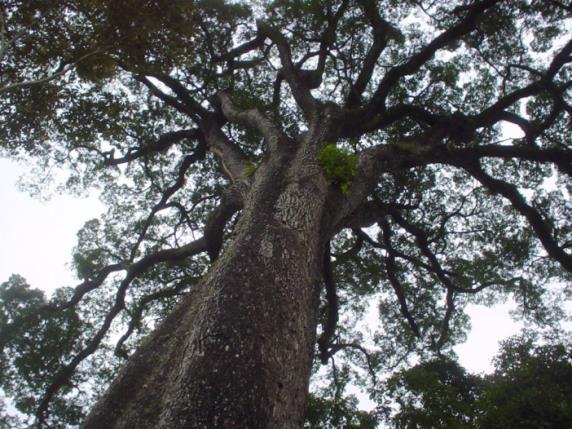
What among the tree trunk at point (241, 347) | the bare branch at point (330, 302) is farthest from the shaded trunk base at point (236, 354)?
the bare branch at point (330, 302)

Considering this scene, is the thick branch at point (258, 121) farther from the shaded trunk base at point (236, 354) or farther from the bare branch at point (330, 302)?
the shaded trunk base at point (236, 354)

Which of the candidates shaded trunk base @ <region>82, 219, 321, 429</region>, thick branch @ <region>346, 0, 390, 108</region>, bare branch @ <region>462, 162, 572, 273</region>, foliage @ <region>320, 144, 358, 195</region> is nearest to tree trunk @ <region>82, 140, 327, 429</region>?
shaded trunk base @ <region>82, 219, 321, 429</region>

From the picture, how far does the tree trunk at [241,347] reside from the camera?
6.08 feet

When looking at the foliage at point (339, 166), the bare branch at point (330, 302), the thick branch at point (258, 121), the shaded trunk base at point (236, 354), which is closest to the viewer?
the shaded trunk base at point (236, 354)

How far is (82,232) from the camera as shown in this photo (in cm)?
1019

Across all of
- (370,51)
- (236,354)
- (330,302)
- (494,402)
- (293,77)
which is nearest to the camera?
(236,354)

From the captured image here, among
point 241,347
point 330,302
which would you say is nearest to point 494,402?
point 330,302

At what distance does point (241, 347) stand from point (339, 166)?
3.36m

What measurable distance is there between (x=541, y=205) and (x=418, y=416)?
6.67m

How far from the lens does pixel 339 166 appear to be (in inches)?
197

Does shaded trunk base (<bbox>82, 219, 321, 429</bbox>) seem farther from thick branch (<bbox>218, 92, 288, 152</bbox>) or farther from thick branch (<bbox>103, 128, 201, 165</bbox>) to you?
thick branch (<bbox>103, 128, 201, 165</bbox>)

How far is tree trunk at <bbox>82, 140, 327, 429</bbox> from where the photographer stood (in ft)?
6.08

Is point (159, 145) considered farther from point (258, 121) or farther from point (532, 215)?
point (532, 215)

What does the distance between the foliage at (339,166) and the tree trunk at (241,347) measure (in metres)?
1.30
